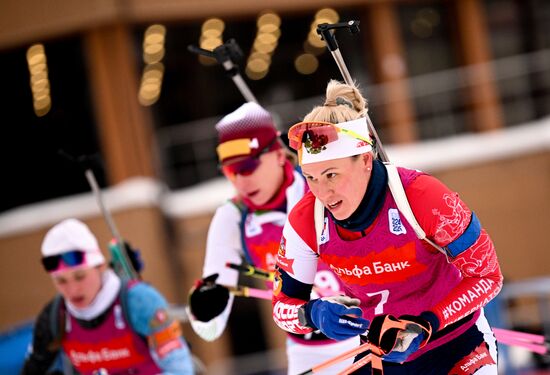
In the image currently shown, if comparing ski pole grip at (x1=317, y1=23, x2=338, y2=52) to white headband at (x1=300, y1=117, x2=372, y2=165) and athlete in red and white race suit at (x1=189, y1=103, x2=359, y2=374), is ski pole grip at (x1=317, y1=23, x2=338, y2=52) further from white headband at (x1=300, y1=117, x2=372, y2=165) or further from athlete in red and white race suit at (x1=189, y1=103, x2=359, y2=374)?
athlete in red and white race suit at (x1=189, y1=103, x2=359, y2=374)

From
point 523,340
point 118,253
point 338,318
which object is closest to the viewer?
point 338,318

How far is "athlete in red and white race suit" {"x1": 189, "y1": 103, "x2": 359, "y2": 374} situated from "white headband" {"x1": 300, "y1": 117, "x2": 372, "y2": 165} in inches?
50.1

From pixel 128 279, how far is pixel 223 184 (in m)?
8.25

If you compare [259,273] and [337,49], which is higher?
[337,49]

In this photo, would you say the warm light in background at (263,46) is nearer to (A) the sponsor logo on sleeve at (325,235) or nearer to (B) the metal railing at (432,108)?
(B) the metal railing at (432,108)

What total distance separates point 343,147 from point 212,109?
1178 centimetres

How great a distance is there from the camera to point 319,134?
362 centimetres

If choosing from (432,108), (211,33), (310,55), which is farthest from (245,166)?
(432,108)

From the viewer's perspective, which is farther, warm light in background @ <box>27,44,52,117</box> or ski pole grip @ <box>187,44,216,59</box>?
warm light in background @ <box>27,44,52,117</box>

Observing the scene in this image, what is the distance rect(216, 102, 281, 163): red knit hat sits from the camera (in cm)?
496

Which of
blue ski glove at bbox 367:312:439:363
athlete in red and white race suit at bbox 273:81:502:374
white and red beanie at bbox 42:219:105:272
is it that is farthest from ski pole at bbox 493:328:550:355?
white and red beanie at bbox 42:219:105:272

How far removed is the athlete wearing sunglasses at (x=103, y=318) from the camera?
17.2 feet

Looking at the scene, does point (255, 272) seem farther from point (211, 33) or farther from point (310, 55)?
point (310, 55)

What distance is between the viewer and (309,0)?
14.7 m
